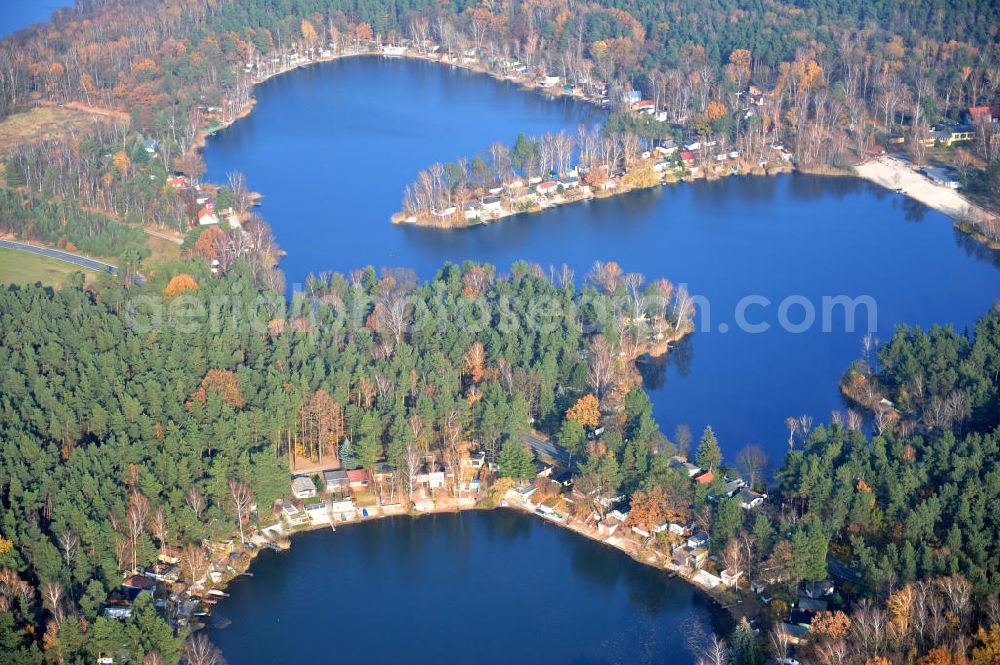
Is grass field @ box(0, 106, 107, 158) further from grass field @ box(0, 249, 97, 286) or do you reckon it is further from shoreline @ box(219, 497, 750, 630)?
shoreline @ box(219, 497, 750, 630)

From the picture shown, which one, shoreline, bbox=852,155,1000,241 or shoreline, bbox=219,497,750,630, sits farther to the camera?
shoreline, bbox=852,155,1000,241

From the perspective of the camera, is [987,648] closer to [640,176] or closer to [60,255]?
[640,176]

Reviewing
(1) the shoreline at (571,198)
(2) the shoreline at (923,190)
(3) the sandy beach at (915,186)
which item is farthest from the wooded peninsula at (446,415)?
(3) the sandy beach at (915,186)

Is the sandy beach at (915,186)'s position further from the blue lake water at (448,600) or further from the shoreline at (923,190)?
the blue lake water at (448,600)

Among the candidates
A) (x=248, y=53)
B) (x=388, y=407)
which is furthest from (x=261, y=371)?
(x=248, y=53)

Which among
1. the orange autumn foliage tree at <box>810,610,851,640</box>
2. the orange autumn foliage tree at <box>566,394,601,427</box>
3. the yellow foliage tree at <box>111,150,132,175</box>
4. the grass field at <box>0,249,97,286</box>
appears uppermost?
the yellow foliage tree at <box>111,150,132,175</box>

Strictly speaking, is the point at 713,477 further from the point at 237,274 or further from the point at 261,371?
the point at 237,274

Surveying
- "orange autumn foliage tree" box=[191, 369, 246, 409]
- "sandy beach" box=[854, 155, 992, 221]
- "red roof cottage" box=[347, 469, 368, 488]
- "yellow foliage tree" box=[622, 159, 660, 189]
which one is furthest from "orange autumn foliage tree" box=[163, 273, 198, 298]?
"sandy beach" box=[854, 155, 992, 221]
